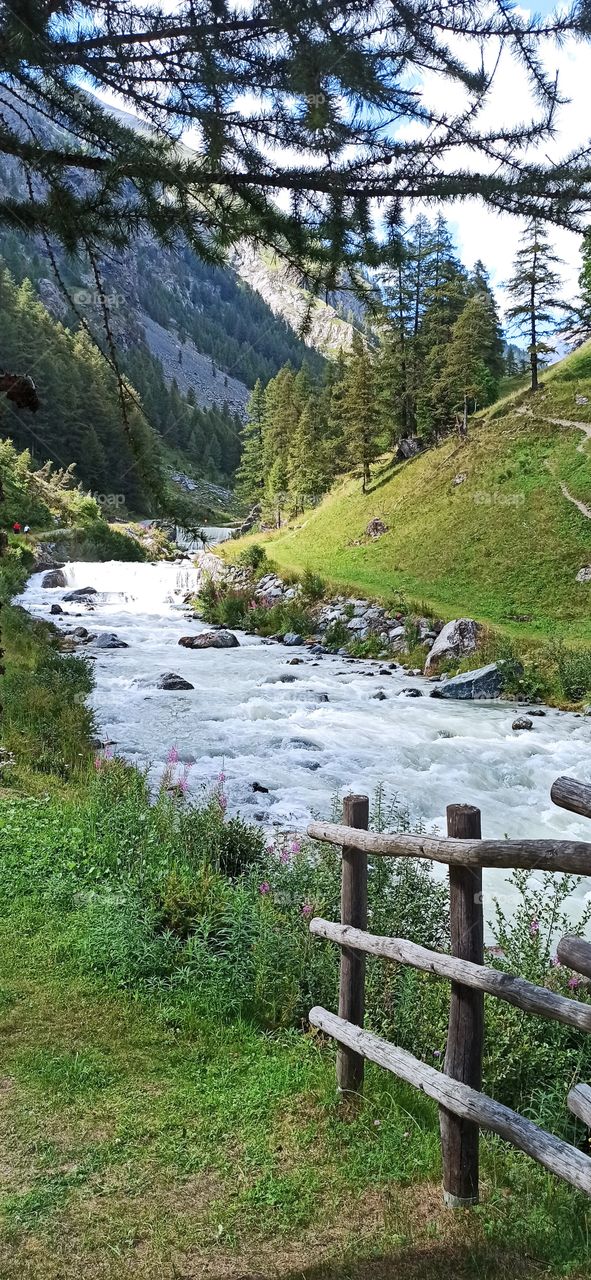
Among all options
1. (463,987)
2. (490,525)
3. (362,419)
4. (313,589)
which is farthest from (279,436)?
(463,987)

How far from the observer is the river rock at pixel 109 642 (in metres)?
23.6

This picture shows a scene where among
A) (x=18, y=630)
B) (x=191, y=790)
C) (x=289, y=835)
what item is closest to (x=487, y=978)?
(x=289, y=835)

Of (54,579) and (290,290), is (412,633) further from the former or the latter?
(54,579)

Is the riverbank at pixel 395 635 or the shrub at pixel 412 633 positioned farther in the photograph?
the shrub at pixel 412 633

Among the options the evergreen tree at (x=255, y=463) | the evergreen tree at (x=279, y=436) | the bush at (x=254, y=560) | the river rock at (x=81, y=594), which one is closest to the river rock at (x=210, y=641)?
the bush at (x=254, y=560)

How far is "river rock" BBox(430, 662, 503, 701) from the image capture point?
18109 mm

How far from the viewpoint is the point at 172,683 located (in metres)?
17.7

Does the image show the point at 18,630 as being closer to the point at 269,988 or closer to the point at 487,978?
the point at 269,988

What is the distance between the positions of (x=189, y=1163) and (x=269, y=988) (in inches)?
58.4

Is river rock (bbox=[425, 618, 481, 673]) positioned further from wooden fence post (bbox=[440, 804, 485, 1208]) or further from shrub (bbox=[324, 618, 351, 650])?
wooden fence post (bbox=[440, 804, 485, 1208])

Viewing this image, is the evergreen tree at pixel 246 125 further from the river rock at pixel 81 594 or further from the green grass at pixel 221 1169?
the river rock at pixel 81 594

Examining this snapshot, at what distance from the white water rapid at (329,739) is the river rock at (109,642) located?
926 mm

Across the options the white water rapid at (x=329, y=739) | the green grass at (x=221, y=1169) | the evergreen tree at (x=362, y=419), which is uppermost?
the evergreen tree at (x=362, y=419)

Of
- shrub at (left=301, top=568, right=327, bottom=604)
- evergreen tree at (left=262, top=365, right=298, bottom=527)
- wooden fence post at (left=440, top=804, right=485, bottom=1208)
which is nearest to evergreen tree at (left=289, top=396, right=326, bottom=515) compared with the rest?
evergreen tree at (left=262, top=365, right=298, bottom=527)
